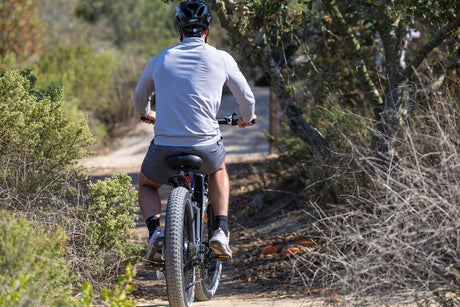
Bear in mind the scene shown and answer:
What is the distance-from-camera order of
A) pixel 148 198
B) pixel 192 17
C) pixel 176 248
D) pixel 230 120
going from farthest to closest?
pixel 230 120
pixel 148 198
pixel 192 17
pixel 176 248

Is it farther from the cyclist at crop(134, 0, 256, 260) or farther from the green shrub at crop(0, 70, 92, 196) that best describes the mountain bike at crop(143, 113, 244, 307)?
the green shrub at crop(0, 70, 92, 196)

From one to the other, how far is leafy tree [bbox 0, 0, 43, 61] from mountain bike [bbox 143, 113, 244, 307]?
978cm

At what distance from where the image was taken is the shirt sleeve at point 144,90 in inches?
160

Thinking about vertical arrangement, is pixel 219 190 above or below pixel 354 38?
below

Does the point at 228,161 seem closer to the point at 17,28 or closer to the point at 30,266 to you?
the point at 17,28

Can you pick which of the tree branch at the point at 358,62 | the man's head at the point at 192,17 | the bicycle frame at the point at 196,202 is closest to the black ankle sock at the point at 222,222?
the bicycle frame at the point at 196,202

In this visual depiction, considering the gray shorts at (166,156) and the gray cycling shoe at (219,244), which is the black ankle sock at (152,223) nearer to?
the gray shorts at (166,156)

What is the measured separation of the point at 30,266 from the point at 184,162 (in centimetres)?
122

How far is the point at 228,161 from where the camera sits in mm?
10602

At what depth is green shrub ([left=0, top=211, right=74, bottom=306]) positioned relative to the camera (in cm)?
288

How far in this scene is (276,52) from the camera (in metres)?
7.52

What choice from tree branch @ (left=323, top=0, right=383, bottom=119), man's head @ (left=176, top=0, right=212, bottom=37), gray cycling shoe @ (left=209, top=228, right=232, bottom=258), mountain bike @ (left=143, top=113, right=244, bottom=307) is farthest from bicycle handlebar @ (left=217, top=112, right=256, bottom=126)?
tree branch @ (left=323, top=0, right=383, bottom=119)

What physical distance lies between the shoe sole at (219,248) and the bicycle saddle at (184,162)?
1.72 feet

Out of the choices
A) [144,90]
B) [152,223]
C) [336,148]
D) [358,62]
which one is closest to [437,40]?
[358,62]
